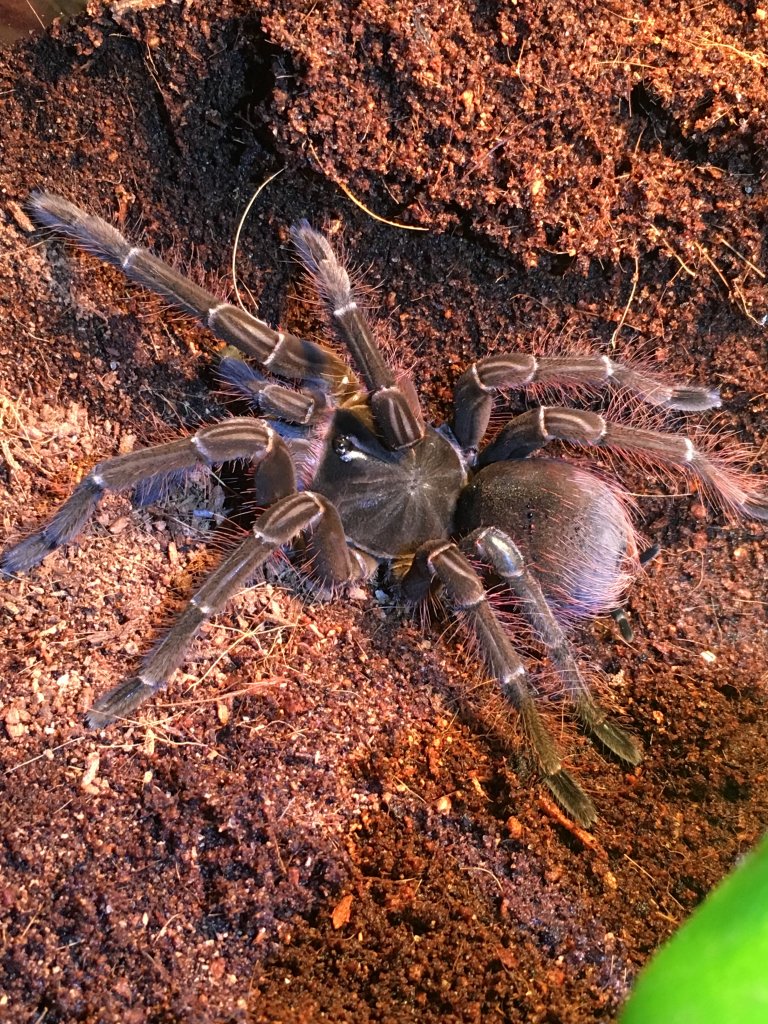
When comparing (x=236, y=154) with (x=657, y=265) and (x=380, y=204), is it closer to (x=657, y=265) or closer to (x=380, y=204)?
(x=380, y=204)

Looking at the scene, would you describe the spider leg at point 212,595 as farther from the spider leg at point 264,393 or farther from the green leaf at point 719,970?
the green leaf at point 719,970

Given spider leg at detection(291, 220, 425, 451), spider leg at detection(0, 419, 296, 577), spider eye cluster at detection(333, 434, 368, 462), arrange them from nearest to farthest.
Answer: spider leg at detection(0, 419, 296, 577) → spider leg at detection(291, 220, 425, 451) → spider eye cluster at detection(333, 434, 368, 462)

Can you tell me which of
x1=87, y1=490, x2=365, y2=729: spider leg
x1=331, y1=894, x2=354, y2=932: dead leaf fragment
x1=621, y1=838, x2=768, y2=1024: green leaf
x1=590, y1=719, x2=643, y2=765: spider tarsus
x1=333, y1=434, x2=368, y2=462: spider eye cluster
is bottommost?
x1=331, y1=894, x2=354, y2=932: dead leaf fragment

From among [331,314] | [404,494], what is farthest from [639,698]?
[331,314]

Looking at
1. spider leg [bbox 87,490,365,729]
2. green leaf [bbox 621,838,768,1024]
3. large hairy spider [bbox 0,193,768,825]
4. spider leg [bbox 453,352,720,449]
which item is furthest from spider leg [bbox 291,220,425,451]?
green leaf [bbox 621,838,768,1024]

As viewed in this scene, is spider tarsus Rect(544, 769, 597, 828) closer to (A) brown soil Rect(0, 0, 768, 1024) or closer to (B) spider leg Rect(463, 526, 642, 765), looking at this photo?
(A) brown soil Rect(0, 0, 768, 1024)

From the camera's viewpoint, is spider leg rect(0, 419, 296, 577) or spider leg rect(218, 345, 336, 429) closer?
spider leg rect(0, 419, 296, 577)

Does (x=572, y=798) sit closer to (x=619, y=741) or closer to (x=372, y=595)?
(x=619, y=741)

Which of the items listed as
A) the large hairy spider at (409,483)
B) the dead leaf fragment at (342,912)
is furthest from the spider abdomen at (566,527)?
the dead leaf fragment at (342,912)
